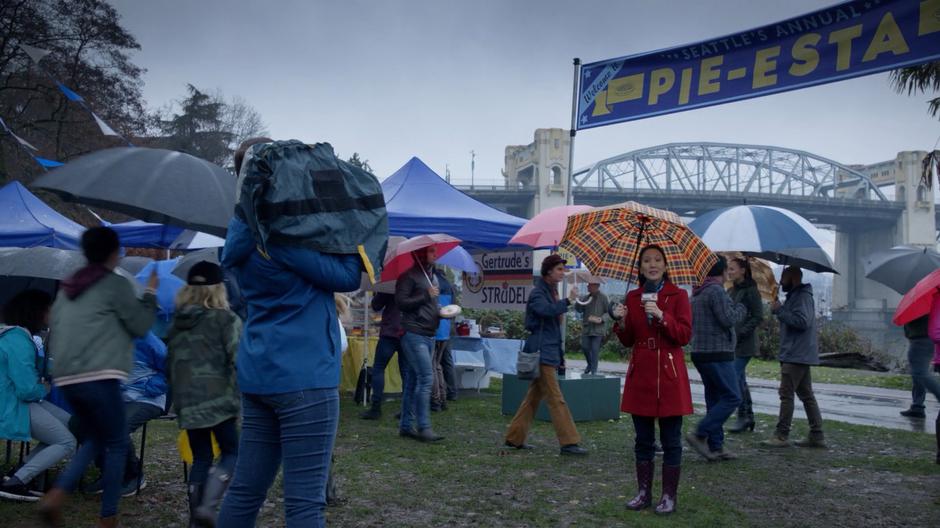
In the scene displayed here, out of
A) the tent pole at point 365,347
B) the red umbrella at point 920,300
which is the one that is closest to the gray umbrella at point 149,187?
the red umbrella at point 920,300

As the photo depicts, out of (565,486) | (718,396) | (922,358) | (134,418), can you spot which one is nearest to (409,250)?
(565,486)

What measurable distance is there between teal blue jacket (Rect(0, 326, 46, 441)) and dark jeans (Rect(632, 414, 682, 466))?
400 cm

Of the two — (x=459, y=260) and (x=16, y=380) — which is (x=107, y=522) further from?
(x=459, y=260)

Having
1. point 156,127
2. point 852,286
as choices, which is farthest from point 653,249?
point 852,286

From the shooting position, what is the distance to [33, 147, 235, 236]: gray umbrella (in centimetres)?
455

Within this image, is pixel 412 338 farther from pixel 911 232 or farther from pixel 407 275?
pixel 911 232

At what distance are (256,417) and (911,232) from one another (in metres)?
113

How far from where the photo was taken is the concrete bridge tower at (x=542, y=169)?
314ft

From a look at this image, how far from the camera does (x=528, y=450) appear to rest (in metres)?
8.05

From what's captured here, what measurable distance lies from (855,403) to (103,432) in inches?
496

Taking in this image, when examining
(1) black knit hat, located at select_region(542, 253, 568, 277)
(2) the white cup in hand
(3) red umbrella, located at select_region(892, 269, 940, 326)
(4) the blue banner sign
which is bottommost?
(2) the white cup in hand

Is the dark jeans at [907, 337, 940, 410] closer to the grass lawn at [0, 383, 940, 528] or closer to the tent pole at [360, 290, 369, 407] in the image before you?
the grass lawn at [0, 383, 940, 528]

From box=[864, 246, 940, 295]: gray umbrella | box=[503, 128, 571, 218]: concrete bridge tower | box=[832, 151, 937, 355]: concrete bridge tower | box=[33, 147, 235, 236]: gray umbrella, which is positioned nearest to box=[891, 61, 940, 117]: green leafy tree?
box=[864, 246, 940, 295]: gray umbrella

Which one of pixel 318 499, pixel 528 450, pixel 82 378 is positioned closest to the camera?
pixel 318 499
